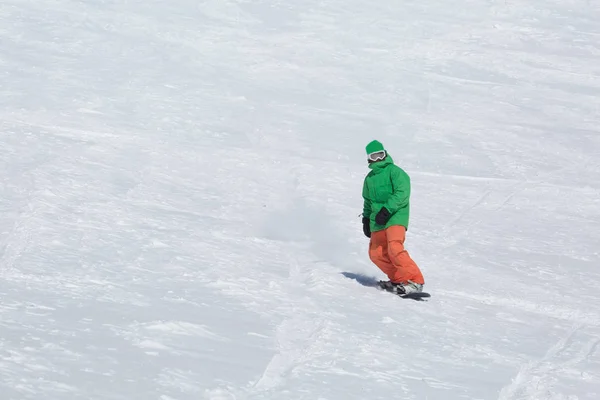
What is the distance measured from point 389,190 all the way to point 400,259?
61 cm

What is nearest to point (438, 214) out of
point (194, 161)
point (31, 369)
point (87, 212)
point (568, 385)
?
point (194, 161)

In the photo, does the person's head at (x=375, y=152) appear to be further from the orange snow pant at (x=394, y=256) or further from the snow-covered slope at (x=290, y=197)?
the snow-covered slope at (x=290, y=197)

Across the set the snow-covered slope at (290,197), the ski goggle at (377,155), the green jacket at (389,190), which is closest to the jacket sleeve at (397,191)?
the green jacket at (389,190)

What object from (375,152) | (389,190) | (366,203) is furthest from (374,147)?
(366,203)

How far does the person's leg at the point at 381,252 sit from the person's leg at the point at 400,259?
0.31 feet

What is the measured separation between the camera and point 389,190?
863 centimetres

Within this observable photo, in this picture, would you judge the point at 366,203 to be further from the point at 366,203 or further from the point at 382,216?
the point at 382,216

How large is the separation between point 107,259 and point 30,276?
1023mm

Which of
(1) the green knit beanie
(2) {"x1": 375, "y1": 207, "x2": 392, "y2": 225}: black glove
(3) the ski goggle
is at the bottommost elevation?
(2) {"x1": 375, "y1": 207, "x2": 392, "y2": 225}: black glove

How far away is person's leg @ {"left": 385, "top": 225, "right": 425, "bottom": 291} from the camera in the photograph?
28.3ft

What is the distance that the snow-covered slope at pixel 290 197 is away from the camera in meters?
6.51

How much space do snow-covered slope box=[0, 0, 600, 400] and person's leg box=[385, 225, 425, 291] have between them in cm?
35

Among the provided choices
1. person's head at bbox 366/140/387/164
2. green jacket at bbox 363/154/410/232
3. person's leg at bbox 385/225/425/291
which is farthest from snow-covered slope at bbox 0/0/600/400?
person's head at bbox 366/140/387/164

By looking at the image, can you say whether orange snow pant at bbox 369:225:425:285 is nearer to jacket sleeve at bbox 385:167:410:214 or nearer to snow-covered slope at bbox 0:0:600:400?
jacket sleeve at bbox 385:167:410:214
